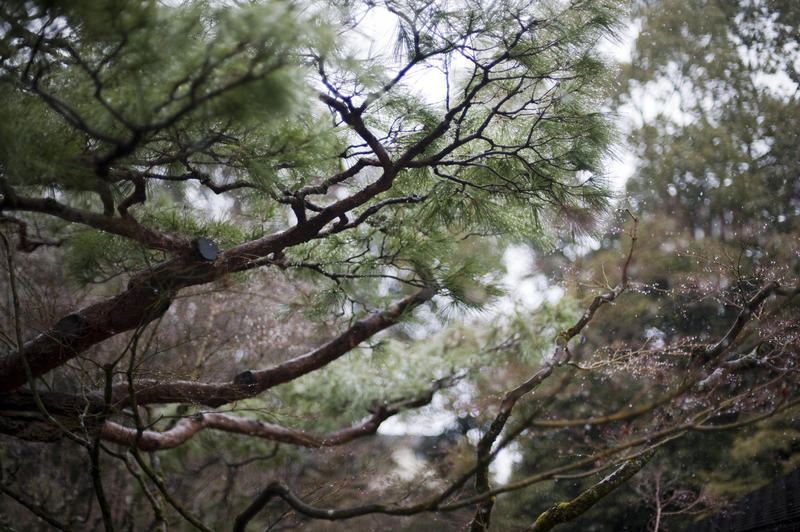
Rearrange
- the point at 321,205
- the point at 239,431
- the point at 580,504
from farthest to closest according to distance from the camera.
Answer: the point at 239,431
the point at 321,205
the point at 580,504

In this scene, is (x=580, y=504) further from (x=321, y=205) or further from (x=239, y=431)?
(x=239, y=431)

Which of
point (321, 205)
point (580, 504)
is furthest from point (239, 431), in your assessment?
point (580, 504)

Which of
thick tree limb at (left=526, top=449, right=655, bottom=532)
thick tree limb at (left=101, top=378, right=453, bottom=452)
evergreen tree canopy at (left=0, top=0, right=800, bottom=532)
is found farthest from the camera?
thick tree limb at (left=101, top=378, right=453, bottom=452)

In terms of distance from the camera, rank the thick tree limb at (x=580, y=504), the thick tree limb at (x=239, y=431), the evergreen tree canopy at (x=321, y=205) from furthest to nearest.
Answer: the thick tree limb at (x=239, y=431) < the thick tree limb at (x=580, y=504) < the evergreen tree canopy at (x=321, y=205)

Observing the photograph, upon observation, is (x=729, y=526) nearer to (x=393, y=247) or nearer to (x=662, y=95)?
(x=393, y=247)

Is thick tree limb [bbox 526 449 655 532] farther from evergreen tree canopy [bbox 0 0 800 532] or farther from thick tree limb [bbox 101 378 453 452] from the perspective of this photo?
thick tree limb [bbox 101 378 453 452]

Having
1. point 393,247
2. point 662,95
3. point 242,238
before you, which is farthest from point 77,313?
point 662,95

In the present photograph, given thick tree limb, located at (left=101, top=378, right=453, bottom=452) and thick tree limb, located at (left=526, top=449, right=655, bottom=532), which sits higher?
thick tree limb, located at (left=101, top=378, right=453, bottom=452)

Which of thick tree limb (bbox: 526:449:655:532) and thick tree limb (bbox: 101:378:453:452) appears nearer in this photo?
thick tree limb (bbox: 526:449:655:532)

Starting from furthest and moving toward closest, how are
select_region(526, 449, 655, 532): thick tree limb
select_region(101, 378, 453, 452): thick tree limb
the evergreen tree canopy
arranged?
select_region(101, 378, 453, 452): thick tree limb
select_region(526, 449, 655, 532): thick tree limb
the evergreen tree canopy

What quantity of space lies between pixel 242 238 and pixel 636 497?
10.1ft

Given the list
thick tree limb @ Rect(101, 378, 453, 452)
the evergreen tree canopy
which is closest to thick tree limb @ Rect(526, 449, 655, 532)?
the evergreen tree canopy

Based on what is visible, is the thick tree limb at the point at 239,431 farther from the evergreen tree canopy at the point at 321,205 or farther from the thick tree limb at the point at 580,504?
the thick tree limb at the point at 580,504

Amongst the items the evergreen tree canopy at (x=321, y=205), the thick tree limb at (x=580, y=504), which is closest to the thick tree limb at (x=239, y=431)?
the evergreen tree canopy at (x=321, y=205)
